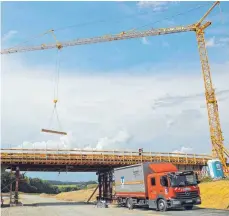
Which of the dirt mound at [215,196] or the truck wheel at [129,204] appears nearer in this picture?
the dirt mound at [215,196]

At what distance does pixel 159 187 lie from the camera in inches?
1043

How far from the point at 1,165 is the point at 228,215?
3338cm

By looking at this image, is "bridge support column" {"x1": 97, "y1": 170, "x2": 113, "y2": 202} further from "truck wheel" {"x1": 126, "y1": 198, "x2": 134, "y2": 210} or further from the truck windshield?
the truck windshield

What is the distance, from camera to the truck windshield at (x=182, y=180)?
25.3 metres

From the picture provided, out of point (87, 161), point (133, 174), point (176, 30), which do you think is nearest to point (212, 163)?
point (87, 161)

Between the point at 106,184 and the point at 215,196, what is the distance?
68.5ft

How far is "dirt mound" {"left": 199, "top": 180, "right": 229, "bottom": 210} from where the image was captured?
96.5 ft

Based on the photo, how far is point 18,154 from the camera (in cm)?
4350

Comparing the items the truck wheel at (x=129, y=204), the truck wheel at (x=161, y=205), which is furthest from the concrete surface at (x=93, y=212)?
the truck wheel at (x=129, y=204)

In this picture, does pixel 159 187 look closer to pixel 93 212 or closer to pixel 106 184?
pixel 93 212

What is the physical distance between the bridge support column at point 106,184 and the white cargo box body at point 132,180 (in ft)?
39.3

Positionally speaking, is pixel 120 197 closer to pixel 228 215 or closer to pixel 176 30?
pixel 228 215

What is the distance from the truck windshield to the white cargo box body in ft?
12.6

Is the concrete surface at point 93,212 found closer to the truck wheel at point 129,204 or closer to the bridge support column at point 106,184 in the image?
the truck wheel at point 129,204
